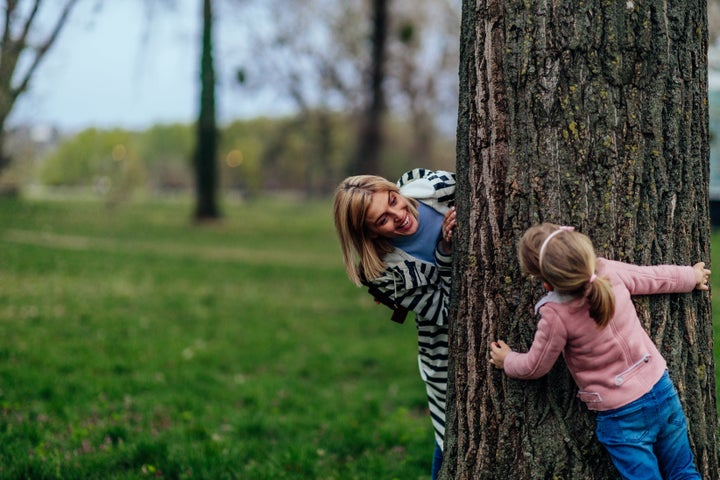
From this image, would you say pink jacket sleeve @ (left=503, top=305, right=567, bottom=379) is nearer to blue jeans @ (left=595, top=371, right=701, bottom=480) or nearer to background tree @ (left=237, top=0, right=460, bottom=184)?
blue jeans @ (left=595, top=371, right=701, bottom=480)

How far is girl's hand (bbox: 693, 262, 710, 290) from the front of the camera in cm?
274

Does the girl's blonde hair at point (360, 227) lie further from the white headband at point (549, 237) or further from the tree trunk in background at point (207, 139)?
the tree trunk in background at point (207, 139)

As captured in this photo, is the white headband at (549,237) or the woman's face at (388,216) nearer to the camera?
the white headband at (549,237)

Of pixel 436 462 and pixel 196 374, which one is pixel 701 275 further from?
pixel 196 374

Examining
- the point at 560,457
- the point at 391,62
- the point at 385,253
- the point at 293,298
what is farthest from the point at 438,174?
the point at 391,62

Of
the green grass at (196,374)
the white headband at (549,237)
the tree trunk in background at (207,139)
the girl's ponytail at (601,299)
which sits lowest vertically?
the green grass at (196,374)

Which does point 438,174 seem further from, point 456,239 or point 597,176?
A: point 597,176

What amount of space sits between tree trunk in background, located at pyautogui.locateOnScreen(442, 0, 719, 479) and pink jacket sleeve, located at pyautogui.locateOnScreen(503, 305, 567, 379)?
11 cm

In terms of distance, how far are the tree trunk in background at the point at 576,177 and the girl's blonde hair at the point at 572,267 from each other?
188 mm

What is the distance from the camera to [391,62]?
86.5 ft

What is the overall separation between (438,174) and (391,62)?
23783 millimetres

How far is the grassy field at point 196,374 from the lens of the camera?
4.32 m

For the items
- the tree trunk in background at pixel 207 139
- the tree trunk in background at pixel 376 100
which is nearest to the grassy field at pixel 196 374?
the tree trunk in background at pixel 376 100

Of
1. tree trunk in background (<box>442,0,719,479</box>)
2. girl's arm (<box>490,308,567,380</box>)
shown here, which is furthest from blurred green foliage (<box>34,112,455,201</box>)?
girl's arm (<box>490,308,567,380</box>)
